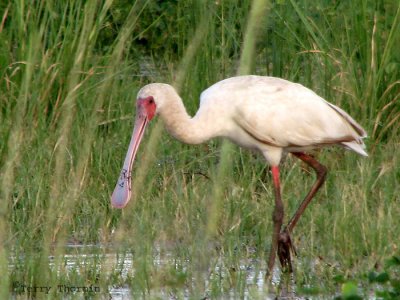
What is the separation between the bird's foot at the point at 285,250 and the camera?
203 inches

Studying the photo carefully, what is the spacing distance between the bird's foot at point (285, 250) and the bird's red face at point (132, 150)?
738 mm

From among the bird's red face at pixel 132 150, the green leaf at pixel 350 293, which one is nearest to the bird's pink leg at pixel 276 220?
the bird's red face at pixel 132 150

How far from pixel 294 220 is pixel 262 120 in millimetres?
551

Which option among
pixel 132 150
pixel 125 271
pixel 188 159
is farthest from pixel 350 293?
pixel 188 159

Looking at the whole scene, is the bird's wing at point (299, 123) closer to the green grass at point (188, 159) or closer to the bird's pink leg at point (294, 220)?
the bird's pink leg at point (294, 220)

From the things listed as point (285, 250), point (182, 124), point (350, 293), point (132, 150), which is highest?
point (182, 124)

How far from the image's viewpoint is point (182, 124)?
5.66m

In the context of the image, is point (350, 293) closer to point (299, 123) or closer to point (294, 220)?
point (294, 220)

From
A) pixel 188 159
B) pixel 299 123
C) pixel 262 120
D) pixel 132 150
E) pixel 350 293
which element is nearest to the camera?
pixel 350 293

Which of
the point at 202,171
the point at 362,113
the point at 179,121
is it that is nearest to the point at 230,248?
the point at 179,121

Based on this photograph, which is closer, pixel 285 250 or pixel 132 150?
pixel 285 250

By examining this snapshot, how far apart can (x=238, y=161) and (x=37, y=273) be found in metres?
2.54

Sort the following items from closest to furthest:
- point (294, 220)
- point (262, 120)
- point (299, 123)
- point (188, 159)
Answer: point (294, 220)
point (262, 120)
point (299, 123)
point (188, 159)

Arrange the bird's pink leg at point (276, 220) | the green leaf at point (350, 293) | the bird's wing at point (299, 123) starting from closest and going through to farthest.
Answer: the green leaf at point (350, 293) → the bird's pink leg at point (276, 220) → the bird's wing at point (299, 123)
